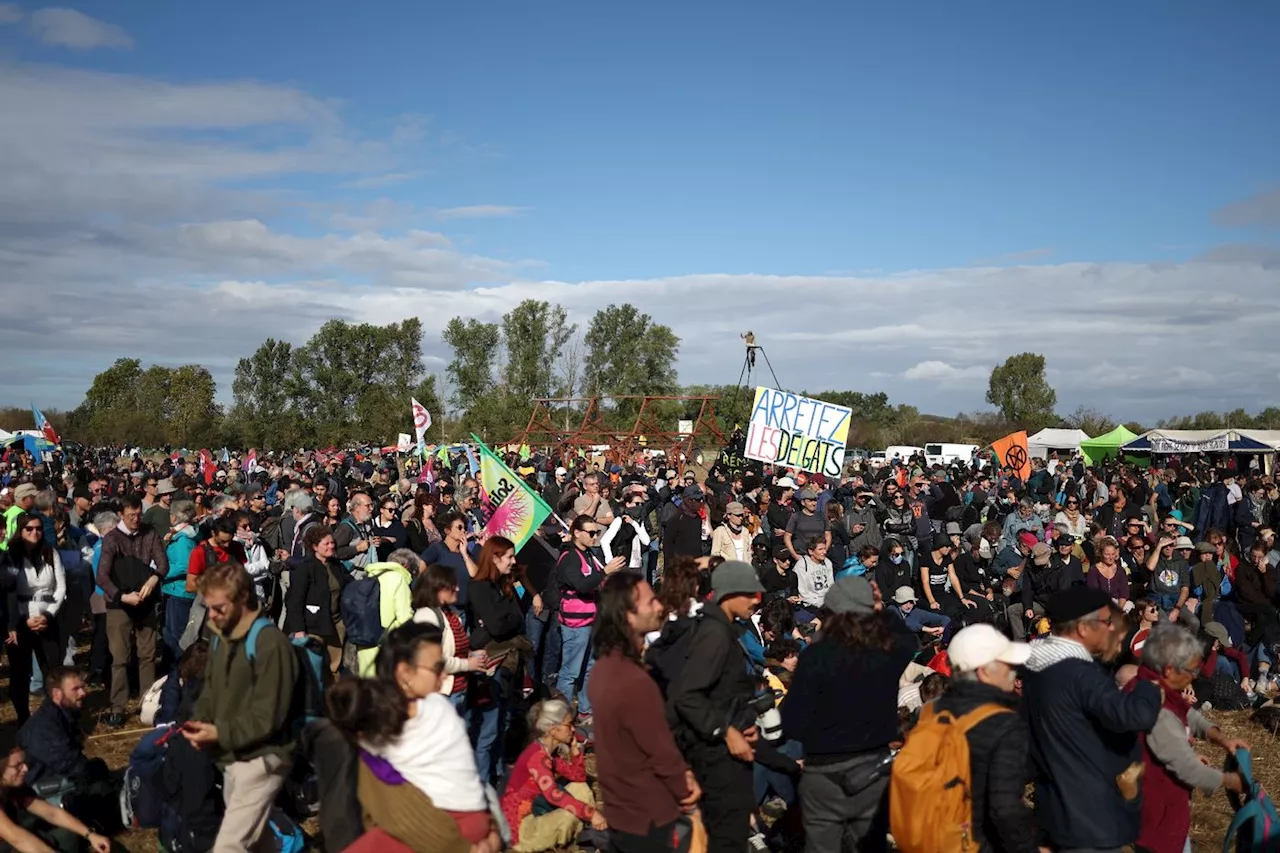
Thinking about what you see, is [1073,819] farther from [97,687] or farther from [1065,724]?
[97,687]

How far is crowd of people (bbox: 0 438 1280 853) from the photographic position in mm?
3898

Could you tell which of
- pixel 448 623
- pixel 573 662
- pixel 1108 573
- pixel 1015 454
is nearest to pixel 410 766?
pixel 448 623

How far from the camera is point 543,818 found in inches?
242

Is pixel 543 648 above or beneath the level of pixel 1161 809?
beneath

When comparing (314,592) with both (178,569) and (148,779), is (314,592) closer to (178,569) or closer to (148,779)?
(178,569)

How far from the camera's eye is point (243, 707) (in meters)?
4.48

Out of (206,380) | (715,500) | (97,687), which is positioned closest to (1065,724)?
(97,687)

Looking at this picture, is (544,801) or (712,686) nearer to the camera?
(712,686)

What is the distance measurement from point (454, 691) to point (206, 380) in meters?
87.1

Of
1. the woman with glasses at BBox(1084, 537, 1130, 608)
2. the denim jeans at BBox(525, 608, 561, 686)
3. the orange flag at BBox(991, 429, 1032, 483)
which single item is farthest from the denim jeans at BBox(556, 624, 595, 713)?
the orange flag at BBox(991, 429, 1032, 483)

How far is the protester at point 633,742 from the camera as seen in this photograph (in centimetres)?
389

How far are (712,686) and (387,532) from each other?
Answer: 658 centimetres

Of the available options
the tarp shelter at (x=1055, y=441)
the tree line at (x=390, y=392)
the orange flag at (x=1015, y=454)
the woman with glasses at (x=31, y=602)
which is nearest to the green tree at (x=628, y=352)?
the tree line at (x=390, y=392)

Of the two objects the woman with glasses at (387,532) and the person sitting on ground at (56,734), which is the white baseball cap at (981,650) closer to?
the person sitting on ground at (56,734)
